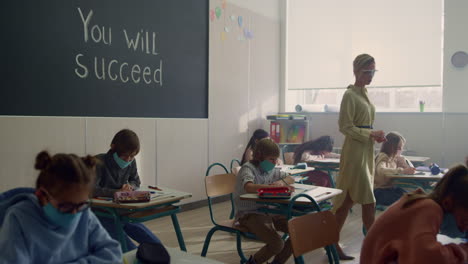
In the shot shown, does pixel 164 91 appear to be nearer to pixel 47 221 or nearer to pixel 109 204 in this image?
pixel 109 204

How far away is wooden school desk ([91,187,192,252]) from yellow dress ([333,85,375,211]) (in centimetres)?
132

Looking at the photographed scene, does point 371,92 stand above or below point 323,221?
above

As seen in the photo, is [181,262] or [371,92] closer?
[181,262]

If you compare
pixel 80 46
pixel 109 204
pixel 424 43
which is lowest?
pixel 109 204

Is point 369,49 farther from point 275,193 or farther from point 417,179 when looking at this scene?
point 275,193

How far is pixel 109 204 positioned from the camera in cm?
250

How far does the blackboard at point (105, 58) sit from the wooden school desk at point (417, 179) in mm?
2635

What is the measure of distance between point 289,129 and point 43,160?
5539 mm

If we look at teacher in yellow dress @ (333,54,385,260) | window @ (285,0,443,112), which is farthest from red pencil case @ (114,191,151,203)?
window @ (285,0,443,112)

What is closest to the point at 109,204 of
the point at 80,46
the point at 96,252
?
the point at 96,252

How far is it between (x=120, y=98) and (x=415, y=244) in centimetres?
369

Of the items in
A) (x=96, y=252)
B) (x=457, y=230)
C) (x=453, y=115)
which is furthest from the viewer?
(x=453, y=115)

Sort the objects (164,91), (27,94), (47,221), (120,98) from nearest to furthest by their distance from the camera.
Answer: (47,221), (27,94), (120,98), (164,91)

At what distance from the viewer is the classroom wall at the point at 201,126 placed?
367 cm
